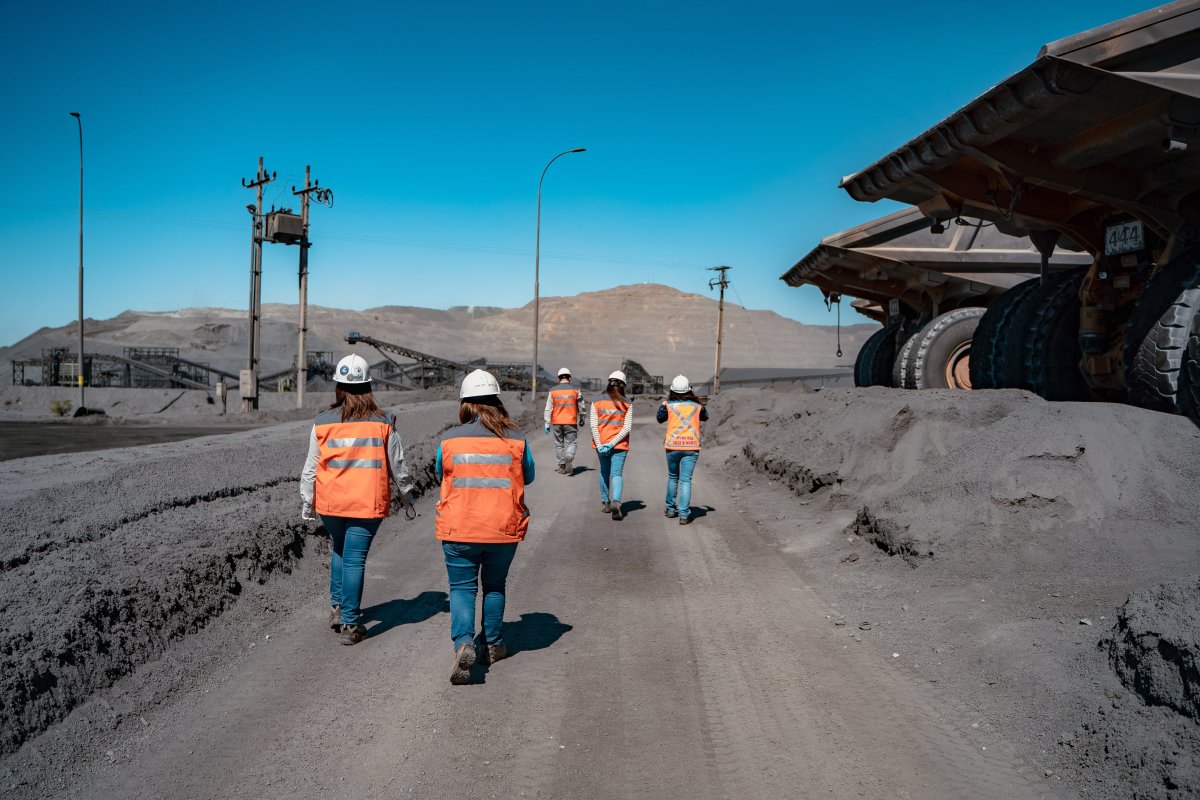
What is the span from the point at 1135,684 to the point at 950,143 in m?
7.20

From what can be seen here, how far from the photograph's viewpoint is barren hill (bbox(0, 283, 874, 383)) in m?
102

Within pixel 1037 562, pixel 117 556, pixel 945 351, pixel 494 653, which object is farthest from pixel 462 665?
pixel 945 351

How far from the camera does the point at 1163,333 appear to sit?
7.88 meters

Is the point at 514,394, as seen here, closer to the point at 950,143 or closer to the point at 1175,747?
the point at 950,143

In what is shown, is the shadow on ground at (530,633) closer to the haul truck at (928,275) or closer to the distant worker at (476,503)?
the distant worker at (476,503)

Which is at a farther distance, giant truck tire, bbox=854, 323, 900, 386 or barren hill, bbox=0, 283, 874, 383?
barren hill, bbox=0, 283, 874, 383

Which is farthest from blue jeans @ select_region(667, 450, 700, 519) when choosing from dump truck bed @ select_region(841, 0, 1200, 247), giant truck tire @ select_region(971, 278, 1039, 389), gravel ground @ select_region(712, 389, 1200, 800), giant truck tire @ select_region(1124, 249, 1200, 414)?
giant truck tire @ select_region(971, 278, 1039, 389)

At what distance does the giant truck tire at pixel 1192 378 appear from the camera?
7.53 m

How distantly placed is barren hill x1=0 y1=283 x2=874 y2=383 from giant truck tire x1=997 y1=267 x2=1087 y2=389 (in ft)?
276

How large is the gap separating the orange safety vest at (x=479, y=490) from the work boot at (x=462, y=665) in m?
0.59

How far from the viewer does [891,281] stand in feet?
68.4

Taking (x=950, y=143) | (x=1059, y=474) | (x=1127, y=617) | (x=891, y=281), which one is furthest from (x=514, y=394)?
(x=1127, y=617)

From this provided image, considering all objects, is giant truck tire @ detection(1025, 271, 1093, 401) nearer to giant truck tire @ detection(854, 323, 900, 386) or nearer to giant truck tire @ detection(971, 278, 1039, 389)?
giant truck tire @ detection(971, 278, 1039, 389)

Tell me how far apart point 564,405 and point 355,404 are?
8.57m
